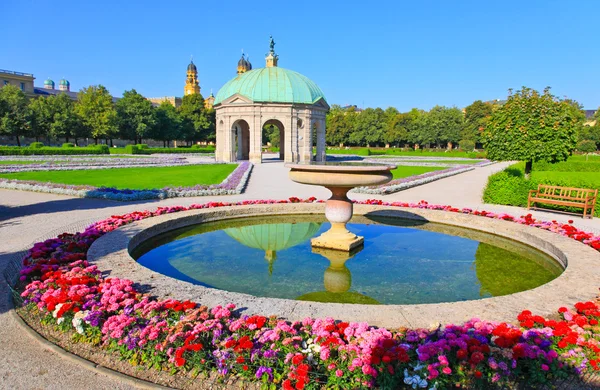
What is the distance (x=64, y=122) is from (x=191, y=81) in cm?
6847

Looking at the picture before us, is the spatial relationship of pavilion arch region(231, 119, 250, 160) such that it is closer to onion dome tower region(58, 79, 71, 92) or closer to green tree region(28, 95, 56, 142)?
green tree region(28, 95, 56, 142)

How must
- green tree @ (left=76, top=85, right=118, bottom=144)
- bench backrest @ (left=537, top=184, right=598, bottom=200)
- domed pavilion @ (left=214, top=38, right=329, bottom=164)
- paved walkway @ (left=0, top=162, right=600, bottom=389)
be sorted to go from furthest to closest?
green tree @ (left=76, top=85, right=118, bottom=144)
domed pavilion @ (left=214, top=38, right=329, bottom=164)
bench backrest @ (left=537, top=184, right=598, bottom=200)
paved walkway @ (left=0, top=162, right=600, bottom=389)

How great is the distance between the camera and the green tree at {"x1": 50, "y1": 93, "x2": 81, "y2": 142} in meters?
58.8

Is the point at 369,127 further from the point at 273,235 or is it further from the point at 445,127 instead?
the point at 273,235

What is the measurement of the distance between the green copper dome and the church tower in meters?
86.3

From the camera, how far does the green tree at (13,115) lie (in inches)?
2187

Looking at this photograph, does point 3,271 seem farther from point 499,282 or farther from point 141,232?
point 499,282

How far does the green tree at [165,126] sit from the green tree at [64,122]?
10585 mm

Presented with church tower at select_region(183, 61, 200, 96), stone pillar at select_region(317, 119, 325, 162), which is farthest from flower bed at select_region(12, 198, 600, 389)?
church tower at select_region(183, 61, 200, 96)

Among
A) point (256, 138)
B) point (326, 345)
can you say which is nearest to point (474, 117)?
point (256, 138)

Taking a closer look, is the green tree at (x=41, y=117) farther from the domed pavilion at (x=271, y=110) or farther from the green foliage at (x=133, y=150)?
the domed pavilion at (x=271, y=110)

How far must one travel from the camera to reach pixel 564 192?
43.6 feet

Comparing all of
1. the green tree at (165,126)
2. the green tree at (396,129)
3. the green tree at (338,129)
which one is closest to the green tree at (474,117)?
the green tree at (396,129)

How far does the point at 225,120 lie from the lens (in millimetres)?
39656
